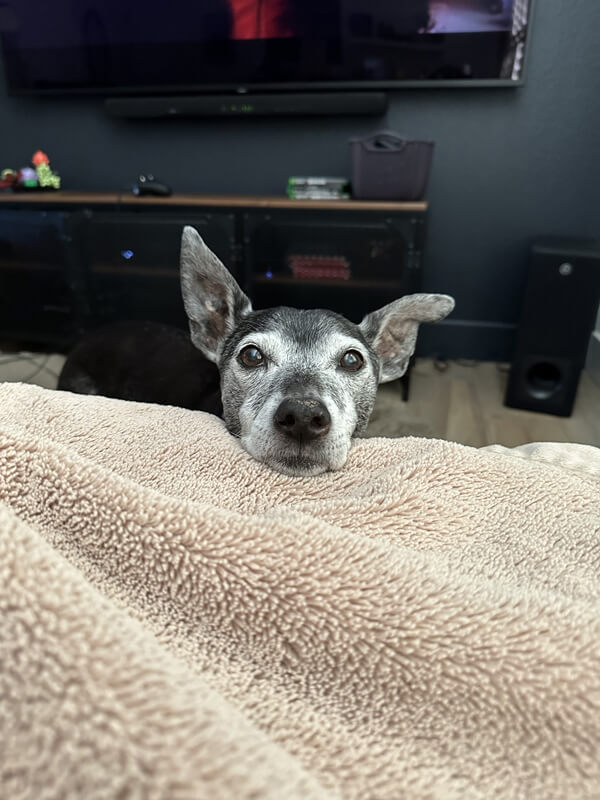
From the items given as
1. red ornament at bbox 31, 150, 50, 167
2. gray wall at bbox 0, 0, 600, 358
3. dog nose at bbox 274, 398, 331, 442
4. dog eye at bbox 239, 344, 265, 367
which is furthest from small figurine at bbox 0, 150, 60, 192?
dog nose at bbox 274, 398, 331, 442

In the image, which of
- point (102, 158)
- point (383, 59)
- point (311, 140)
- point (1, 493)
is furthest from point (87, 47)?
point (1, 493)

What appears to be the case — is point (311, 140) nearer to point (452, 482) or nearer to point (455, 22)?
point (455, 22)

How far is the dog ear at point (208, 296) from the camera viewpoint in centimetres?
103

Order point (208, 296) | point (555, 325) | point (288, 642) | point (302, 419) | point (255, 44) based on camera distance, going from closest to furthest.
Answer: point (288, 642), point (302, 419), point (208, 296), point (555, 325), point (255, 44)

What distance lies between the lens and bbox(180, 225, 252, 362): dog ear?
40.4 inches

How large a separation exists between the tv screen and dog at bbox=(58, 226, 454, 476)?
1.97m

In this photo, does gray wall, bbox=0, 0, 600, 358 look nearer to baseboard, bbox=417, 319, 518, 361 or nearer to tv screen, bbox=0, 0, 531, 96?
baseboard, bbox=417, 319, 518, 361

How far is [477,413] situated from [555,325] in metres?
0.48

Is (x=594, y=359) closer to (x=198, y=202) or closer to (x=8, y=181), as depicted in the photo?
(x=198, y=202)

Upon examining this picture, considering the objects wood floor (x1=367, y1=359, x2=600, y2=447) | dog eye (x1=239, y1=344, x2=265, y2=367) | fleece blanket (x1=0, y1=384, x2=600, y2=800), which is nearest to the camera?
fleece blanket (x1=0, y1=384, x2=600, y2=800)

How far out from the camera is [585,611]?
0.47m

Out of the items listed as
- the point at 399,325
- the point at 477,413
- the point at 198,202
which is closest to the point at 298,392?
the point at 399,325

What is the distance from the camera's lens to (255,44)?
2611 mm

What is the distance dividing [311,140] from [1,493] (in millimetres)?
2781
